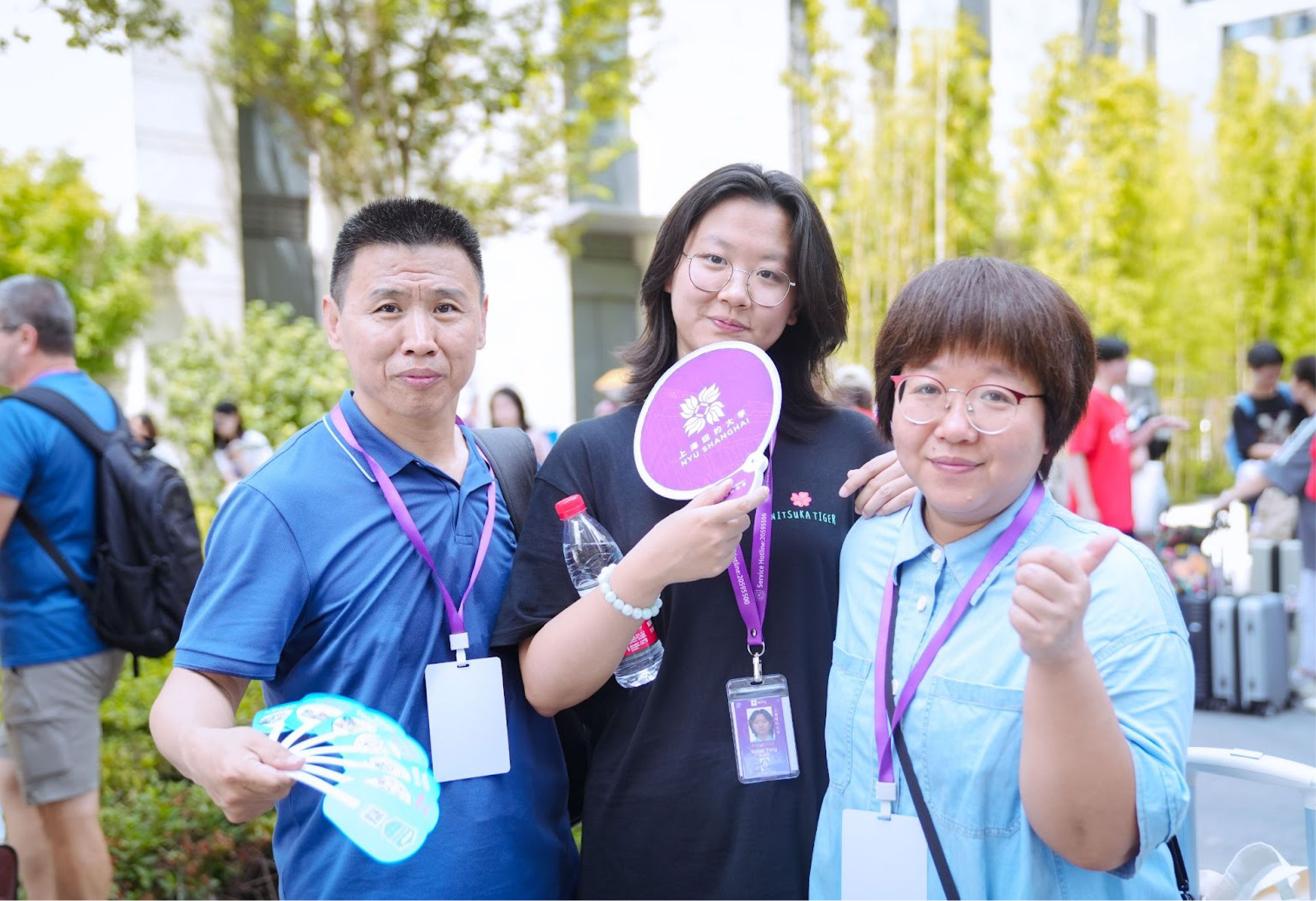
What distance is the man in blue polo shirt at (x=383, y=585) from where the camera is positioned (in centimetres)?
163

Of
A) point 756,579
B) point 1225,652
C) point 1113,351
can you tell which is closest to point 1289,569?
point 1225,652

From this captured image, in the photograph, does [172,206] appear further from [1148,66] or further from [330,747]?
[330,747]

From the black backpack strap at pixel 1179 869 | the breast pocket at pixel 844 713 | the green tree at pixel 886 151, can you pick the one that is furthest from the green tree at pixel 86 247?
the black backpack strap at pixel 1179 869

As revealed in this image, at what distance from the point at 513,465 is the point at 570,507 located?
1.37ft

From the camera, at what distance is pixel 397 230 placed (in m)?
1.79

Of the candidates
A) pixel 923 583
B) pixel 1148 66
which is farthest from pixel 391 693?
pixel 1148 66

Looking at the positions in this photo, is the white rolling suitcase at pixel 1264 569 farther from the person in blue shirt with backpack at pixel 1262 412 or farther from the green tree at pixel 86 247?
the green tree at pixel 86 247

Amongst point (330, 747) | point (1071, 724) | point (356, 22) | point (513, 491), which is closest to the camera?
point (1071, 724)

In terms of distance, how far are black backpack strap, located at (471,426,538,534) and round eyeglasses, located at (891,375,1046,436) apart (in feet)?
2.45

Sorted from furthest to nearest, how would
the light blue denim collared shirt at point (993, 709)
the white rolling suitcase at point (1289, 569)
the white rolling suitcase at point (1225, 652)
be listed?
the white rolling suitcase at point (1289, 569) → the white rolling suitcase at point (1225, 652) → the light blue denim collared shirt at point (993, 709)

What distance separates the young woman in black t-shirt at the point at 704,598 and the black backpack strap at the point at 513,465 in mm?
166

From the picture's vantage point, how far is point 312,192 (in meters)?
17.2

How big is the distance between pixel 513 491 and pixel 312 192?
658 inches

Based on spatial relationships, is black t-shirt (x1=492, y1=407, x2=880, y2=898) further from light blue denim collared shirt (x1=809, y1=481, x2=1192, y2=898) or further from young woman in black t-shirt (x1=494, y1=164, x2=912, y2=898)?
light blue denim collared shirt (x1=809, y1=481, x2=1192, y2=898)
